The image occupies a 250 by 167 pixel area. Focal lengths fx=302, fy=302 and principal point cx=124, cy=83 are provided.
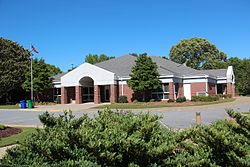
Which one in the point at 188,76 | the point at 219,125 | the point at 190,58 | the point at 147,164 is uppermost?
the point at 190,58

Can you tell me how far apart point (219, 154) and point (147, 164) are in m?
1.43

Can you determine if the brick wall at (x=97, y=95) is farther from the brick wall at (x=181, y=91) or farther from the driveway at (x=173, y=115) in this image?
the driveway at (x=173, y=115)

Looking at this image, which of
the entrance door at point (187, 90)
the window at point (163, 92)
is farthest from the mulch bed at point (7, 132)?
the entrance door at point (187, 90)

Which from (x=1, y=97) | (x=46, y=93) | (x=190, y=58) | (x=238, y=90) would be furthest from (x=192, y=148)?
(x=190, y=58)

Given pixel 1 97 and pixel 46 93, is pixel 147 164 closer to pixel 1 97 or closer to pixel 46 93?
pixel 46 93

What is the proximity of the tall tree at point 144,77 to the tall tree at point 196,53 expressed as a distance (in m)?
53.2

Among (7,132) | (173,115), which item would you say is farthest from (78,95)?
(7,132)

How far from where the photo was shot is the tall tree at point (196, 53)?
283 feet

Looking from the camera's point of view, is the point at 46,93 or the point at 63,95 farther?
the point at 46,93

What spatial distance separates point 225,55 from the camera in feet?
286

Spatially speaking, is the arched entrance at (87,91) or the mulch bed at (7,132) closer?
the mulch bed at (7,132)

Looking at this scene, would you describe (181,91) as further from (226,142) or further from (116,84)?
(226,142)

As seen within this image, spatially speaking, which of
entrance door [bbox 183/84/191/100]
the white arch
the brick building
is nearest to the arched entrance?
the brick building

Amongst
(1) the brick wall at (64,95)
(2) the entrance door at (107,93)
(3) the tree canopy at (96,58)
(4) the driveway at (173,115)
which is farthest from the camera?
(3) the tree canopy at (96,58)
